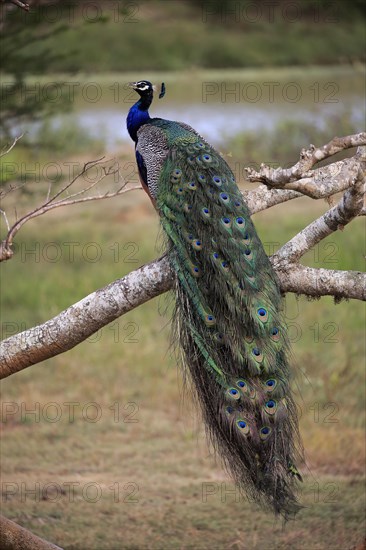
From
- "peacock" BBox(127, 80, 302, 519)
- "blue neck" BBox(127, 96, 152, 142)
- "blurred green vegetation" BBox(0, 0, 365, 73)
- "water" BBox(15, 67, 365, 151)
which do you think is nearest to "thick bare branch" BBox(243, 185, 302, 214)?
"peacock" BBox(127, 80, 302, 519)

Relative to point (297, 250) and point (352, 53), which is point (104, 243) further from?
point (352, 53)

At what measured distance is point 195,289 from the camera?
4156mm

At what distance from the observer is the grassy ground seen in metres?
5.50

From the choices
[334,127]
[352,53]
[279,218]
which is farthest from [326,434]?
[352,53]

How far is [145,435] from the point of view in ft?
22.9

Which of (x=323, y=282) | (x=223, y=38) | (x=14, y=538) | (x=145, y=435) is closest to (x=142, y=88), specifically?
(x=323, y=282)

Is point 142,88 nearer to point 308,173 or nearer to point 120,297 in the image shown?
point 120,297

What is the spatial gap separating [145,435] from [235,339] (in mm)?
3015

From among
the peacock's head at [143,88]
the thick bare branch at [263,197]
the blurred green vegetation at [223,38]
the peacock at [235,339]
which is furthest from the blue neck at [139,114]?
the blurred green vegetation at [223,38]

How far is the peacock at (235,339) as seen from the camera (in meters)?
4.11

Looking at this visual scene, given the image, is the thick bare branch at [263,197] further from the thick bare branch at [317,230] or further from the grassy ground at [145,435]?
the grassy ground at [145,435]

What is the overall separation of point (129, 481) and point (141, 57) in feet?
59.4

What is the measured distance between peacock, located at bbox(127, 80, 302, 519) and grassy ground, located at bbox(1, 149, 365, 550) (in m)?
0.71

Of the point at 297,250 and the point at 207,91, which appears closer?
the point at 297,250
